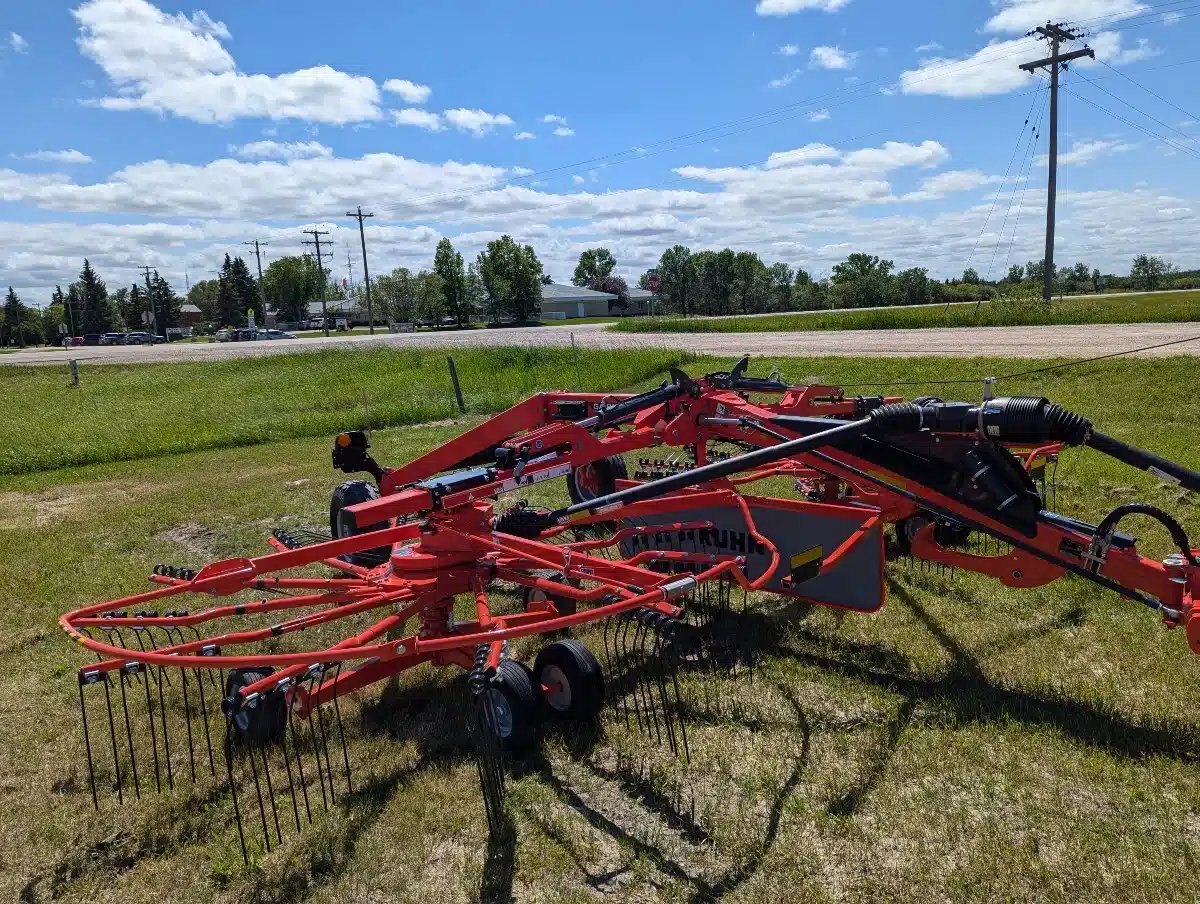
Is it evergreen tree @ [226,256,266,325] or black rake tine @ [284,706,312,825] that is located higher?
evergreen tree @ [226,256,266,325]

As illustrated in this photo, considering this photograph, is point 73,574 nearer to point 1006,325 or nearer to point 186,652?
point 186,652

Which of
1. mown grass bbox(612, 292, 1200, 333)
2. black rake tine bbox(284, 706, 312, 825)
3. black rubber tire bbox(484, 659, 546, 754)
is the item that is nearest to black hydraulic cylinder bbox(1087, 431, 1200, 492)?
black rubber tire bbox(484, 659, 546, 754)

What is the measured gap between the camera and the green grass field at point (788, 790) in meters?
3.60

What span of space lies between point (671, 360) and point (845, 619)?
1682cm

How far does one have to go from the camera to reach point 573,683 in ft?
15.6

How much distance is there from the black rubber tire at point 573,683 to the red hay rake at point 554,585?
12mm

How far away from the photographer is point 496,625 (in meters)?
4.39

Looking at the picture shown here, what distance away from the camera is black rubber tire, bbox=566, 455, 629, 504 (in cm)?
994

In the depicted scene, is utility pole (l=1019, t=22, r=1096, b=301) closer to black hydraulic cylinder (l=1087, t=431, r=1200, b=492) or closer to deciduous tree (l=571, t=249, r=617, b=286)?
black hydraulic cylinder (l=1087, t=431, r=1200, b=492)

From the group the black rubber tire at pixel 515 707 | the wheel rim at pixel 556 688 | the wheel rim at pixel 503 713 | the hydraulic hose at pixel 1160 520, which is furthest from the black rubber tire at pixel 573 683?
the hydraulic hose at pixel 1160 520

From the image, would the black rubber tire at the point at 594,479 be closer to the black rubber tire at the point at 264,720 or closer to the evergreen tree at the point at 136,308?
the black rubber tire at the point at 264,720

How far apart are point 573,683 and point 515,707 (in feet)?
1.19

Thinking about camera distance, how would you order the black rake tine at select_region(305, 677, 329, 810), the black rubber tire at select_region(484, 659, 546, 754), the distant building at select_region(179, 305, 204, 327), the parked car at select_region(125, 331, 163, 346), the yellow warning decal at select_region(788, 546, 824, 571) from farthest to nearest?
1. the distant building at select_region(179, 305, 204, 327)
2. the parked car at select_region(125, 331, 163, 346)
3. the yellow warning decal at select_region(788, 546, 824, 571)
4. the black rubber tire at select_region(484, 659, 546, 754)
5. the black rake tine at select_region(305, 677, 329, 810)

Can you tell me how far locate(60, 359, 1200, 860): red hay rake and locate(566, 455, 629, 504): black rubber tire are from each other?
310 centimetres
